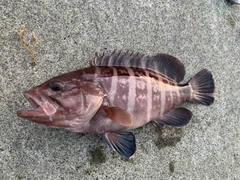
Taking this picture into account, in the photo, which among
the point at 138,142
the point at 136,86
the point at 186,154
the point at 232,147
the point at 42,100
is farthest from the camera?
the point at 232,147

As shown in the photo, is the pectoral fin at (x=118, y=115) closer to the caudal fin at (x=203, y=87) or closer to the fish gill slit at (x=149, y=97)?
the fish gill slit at (x=149, y=97)

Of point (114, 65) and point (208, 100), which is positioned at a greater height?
→ point (114, 65)

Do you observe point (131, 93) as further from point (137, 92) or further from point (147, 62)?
point (147, 62)

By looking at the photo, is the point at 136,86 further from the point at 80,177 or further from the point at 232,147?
the point at 232,147

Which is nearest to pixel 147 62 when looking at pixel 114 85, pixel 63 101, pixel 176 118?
pixel 114 85

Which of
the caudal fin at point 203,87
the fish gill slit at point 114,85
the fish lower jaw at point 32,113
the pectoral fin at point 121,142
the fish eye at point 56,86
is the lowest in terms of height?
the pectoral fin at point 121,142

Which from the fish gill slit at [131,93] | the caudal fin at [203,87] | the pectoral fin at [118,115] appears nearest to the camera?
the pectoral fin at [118,115]

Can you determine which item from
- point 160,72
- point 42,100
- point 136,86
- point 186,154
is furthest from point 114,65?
point 186,154

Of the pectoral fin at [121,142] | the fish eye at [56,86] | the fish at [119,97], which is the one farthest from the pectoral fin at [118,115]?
the fish eye at [56,86]
